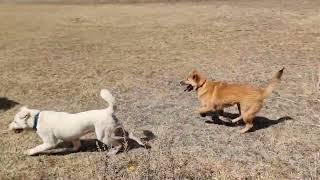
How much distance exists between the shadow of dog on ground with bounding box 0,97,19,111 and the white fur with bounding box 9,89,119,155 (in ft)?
8.58

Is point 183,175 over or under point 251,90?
under

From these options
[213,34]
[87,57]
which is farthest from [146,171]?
[213,34]

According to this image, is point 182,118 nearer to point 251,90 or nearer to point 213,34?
point 251,90

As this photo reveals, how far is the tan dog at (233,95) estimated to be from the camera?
7793mm

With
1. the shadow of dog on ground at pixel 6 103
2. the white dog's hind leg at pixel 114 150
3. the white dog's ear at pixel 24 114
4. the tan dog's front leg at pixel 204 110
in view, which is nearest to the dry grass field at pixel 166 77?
the shadow of dog on ground at pixel 6 103

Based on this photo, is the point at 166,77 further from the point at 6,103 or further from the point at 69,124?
the point at 69,124

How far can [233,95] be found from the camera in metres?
7.97

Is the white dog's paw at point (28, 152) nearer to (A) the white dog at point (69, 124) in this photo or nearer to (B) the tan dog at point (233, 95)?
(A) the white dog at point (69, 124)

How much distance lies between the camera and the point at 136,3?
83.6 feet

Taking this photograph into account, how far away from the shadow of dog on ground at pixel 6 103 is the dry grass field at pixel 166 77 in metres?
0.02

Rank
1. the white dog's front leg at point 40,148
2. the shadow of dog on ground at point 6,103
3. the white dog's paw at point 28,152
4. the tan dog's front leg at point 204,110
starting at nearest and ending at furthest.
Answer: the white dog's front leg at point 40,148
the white dog's paw at point 28,152
the tan dog's front leg at point 204,110
the shadow of dog on ground at point 6,103

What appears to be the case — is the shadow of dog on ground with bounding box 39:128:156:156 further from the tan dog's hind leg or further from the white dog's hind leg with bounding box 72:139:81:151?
the tan dog's hind leg

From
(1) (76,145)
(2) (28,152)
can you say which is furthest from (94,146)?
(2) (28,152)

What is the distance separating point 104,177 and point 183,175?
1076mm
